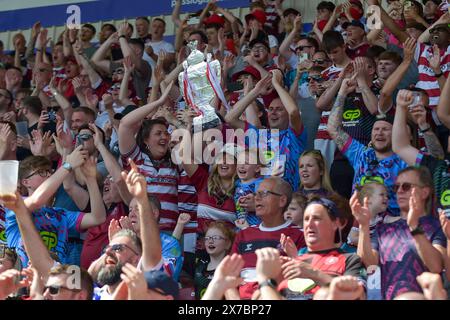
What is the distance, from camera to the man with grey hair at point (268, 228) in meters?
6.46

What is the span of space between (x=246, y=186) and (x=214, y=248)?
64cm

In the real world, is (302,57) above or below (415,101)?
above

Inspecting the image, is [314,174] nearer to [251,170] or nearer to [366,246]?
[251,170]

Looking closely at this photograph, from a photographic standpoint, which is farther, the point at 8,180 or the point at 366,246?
the point at 8,180

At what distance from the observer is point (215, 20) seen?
1055cm

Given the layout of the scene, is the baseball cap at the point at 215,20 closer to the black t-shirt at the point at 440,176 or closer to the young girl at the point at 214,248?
the young girl at the point at 214,248

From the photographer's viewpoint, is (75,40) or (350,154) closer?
(350,154)

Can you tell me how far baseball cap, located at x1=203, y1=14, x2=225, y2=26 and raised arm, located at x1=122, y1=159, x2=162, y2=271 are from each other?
4.96 m

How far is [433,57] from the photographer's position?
25.4ft

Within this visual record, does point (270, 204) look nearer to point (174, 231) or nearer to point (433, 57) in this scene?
point (174, 231)

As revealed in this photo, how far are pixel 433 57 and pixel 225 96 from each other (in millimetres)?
2001

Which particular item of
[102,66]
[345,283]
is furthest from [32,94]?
[345,283]

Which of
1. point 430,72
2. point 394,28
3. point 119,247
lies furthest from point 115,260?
point 394,28
